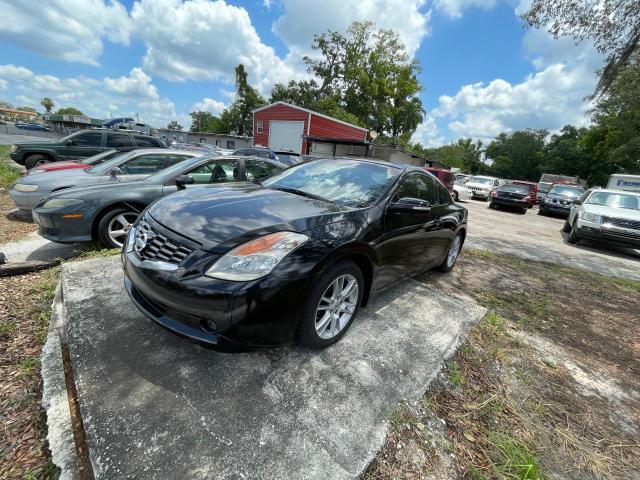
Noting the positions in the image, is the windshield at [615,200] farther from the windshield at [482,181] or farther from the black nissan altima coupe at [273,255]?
the windshield at [482,181]

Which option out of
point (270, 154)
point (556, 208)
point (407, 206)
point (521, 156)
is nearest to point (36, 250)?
point (407, 206)

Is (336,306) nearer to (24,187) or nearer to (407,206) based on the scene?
(407,206)

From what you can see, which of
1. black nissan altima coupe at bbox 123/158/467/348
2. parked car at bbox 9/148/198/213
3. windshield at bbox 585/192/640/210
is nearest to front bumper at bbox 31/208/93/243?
parked car at bbox 9/148/198/213

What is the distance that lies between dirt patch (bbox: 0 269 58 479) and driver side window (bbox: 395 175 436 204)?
9.48ft

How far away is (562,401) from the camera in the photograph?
2326 mm

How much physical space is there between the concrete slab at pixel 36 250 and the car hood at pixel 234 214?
2.62 m

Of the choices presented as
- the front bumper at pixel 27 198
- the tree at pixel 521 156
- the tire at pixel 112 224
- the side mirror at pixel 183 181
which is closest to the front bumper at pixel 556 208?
the side mirror at pixel 183 181

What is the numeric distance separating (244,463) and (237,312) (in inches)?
28.9

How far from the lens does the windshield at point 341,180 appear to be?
2797 mm

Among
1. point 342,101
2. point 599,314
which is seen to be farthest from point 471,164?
point 599,314

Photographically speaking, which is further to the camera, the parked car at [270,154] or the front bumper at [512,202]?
the front bumper at [512,202]

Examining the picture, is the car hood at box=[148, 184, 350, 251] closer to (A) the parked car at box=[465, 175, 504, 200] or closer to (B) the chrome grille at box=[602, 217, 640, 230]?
(B) the chrome grille at box=[602, 217, 640, 230]

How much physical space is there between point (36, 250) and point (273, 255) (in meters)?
4.28

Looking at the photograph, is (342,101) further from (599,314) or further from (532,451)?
(532,451)
